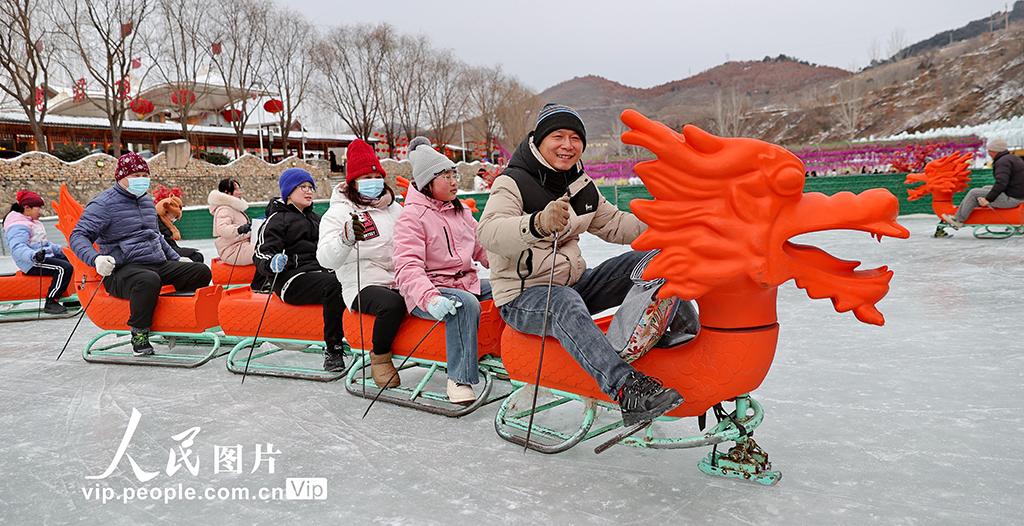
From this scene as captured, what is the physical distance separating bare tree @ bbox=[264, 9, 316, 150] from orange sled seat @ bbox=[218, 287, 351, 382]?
31720mm

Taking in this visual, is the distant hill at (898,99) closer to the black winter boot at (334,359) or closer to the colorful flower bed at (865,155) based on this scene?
the colorful flower bed at (865,155)

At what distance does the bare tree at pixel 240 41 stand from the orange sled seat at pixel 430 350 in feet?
103

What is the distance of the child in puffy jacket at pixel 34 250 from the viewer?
6.42 metres

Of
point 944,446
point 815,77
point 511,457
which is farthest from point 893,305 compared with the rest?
point 815,77

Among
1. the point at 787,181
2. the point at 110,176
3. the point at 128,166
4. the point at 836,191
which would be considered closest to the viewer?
the point at 787,181

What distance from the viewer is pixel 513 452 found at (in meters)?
2.75

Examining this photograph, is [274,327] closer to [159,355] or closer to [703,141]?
[159,355]

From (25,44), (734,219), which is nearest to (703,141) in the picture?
(734,219)

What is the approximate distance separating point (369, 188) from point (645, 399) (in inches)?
92.9

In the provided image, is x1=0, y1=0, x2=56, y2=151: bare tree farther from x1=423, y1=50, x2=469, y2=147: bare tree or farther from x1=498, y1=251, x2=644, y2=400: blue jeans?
x1=498, y1=251, x2=644, y2=400: blue jeans

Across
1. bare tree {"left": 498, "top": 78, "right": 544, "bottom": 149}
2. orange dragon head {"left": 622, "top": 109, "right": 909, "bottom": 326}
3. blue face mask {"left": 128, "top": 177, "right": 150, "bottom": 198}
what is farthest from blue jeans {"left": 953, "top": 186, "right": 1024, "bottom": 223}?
bare tree {"left": 498, "top": 78, "right": 544, "bottom": 149}

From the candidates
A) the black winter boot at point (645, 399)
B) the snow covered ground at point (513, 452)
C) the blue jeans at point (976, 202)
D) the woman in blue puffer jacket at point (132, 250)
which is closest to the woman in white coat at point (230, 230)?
the woman in blue puffer jacket at point (132, 250)

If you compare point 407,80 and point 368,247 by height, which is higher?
point 407,80

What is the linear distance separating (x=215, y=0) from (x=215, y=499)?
108 feet
